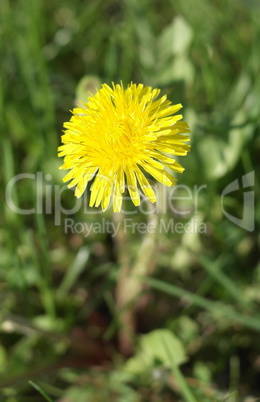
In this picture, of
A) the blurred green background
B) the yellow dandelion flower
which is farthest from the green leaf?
the yellow dandelion flower

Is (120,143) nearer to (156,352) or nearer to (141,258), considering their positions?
(141,258)

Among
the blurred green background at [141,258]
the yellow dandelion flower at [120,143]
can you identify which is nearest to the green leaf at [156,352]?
the blurred green background at [141,258]

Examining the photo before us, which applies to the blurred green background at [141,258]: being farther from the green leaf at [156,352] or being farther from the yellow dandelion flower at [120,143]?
the yellow dandelion flower at [120,143]

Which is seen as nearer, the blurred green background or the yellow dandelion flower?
the yellow dandelion flower

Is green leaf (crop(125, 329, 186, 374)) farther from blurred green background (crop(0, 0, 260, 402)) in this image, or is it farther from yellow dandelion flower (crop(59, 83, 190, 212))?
yellow dandelion flower (crop(59, 83, 190, 212))

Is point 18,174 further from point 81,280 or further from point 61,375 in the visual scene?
point 61,375
